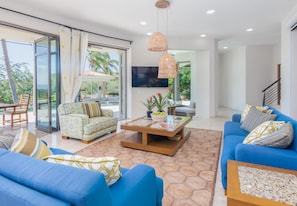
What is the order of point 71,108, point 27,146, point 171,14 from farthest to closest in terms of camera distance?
point 171,14, point 71,108, point 27,146

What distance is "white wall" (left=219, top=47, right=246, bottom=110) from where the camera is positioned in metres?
8.62

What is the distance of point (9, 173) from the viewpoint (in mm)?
1039

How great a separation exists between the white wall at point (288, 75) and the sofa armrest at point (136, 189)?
4538 mm

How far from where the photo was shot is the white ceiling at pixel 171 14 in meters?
3.86

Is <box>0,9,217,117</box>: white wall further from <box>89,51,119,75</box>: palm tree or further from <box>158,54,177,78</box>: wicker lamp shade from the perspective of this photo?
<box>158,54,177,78</box>: wicker lamp shade

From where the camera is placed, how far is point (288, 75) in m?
4.53

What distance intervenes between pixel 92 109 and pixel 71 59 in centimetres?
145

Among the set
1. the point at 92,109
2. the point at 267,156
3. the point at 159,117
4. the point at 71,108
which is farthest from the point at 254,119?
the point at 71,108

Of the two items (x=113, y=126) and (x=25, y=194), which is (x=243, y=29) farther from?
(x=25, y=194)

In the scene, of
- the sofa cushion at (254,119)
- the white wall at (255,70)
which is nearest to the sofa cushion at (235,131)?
the sofa cushion at (254,119)

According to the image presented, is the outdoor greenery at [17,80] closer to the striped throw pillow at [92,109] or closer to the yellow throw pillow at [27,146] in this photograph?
the striped throw pillow at [92,109]

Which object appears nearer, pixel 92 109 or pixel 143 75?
pixel 92 109

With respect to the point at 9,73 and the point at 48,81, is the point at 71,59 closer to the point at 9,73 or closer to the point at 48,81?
the point at 48,81

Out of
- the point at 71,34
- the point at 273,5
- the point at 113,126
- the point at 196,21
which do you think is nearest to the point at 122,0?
the point at 71,34
